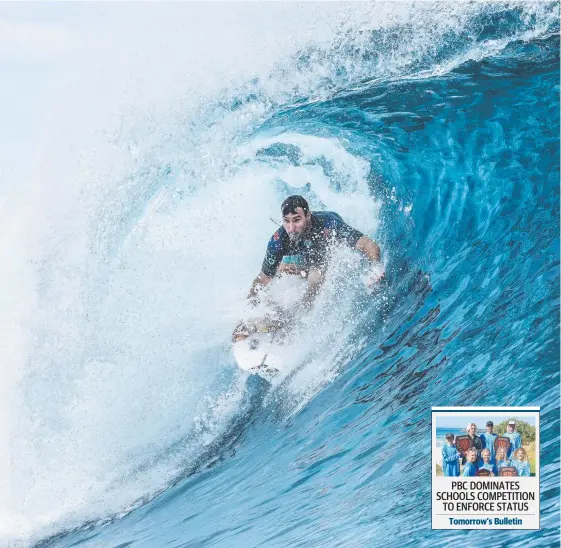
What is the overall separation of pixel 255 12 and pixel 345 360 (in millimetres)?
3059

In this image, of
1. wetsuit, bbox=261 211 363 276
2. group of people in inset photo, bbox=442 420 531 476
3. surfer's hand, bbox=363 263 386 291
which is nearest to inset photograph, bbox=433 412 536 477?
group of people in inset photo, bbox=442 420 531 476

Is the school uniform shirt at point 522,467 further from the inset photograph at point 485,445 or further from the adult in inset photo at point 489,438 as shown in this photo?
the adult in inset photo at point 489,438

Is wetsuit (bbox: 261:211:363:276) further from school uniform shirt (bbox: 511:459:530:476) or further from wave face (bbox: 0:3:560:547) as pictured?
school uniform shirt (bbox: 511:459:530:476)

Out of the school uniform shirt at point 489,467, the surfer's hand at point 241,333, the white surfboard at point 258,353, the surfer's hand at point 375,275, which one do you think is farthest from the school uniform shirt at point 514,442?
the surfer's hand at point 241,333

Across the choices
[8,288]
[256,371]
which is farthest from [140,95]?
[256,371]

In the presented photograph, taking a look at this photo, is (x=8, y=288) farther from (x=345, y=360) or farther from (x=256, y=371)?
(x=345, y=360)

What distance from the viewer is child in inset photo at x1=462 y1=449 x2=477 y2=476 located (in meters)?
4.25

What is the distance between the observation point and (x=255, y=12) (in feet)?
20.1

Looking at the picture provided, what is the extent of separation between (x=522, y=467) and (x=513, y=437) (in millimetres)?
185

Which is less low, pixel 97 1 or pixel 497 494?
pixel 97 1

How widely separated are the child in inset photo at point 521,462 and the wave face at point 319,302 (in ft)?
0.40

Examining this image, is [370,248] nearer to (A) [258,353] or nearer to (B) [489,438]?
(A) [258,353]

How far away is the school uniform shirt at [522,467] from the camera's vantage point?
4.10m

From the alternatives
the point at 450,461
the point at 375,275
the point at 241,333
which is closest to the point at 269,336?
the point at 241,333
